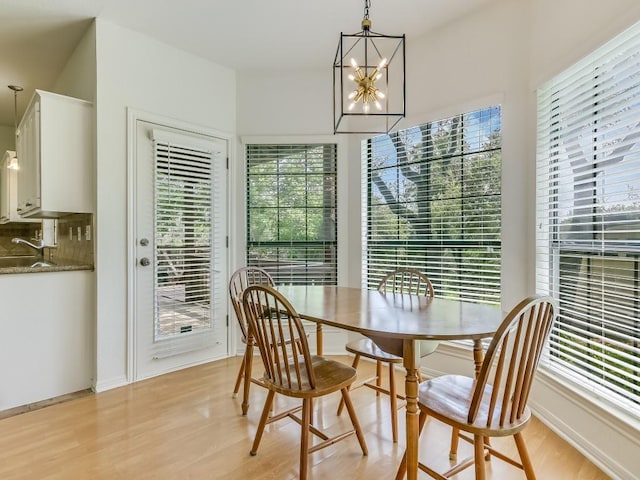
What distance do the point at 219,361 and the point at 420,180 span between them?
2458 millimetres

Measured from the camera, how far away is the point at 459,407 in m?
1.48

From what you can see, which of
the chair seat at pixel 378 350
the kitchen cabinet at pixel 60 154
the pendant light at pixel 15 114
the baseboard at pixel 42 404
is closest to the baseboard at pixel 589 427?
the chair seat at pixel 378 350

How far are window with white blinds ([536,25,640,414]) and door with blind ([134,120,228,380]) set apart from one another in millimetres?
2663

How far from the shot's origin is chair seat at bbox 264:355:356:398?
1.69 metres

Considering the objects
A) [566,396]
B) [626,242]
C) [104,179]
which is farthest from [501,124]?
[104,179]

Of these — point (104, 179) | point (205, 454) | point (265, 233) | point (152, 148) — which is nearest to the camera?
point (205, 454)

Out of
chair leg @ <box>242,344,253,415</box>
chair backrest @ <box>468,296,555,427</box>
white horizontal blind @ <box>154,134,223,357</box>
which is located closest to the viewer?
chair backrest @ <box>468,296,555,427</box>

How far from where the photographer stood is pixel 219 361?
338 cm

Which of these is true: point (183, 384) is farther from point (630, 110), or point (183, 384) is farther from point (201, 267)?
point (630, 110)

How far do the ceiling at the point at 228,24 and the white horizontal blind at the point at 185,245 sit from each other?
2.93ft

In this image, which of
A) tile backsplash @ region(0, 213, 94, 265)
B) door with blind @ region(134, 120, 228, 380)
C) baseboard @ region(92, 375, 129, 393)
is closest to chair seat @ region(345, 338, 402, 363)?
door with blind @ region(134, 120, 228, 380)

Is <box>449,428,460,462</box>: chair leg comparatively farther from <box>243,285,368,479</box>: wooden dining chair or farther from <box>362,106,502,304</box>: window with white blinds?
<box>362,106,502,304</box>: window with white blinds

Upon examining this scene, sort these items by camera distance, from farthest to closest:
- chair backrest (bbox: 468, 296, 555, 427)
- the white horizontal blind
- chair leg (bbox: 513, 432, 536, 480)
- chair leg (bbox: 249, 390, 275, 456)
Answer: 1. the white horizontal blind
2. chair leg (bbox: 249, 390, 275, 456)
3. chair leg (bbox: 513, 432, 536, 480)
4. chair backrest (bbox: 468, 296, 555, 427)

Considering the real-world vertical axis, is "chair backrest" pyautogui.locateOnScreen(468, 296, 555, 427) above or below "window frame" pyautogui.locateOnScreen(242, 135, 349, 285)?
below
